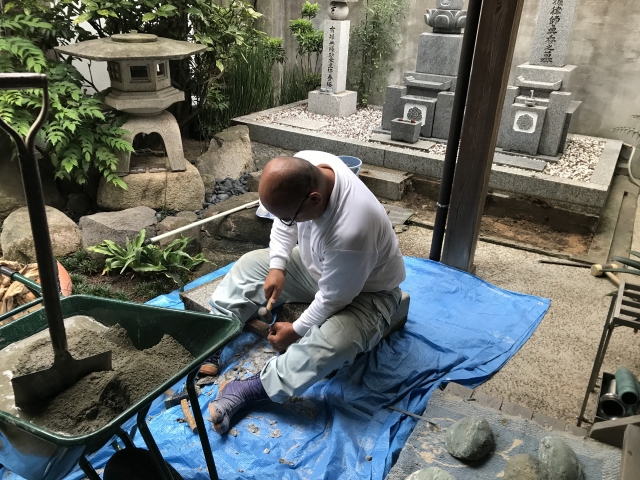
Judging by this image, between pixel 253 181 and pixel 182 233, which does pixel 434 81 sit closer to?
pixel 253 181

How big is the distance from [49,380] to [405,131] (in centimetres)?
610

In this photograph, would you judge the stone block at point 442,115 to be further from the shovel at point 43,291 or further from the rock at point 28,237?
the shovel at point 43,291

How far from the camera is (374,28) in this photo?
9234mm

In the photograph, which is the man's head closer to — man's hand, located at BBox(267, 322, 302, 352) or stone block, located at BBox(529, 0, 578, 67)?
man's hand, located at BBox(267, 322, 302, 352)

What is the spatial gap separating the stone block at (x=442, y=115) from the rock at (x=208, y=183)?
130 inches

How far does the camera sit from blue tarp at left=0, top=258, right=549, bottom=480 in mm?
2375

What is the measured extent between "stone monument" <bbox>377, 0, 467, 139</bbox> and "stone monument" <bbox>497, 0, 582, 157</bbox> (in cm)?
88

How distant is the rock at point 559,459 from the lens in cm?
204

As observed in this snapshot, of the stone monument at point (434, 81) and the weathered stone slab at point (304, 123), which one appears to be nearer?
the stone monument at point (434, 81)

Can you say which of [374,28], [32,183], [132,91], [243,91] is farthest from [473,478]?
[374,28]

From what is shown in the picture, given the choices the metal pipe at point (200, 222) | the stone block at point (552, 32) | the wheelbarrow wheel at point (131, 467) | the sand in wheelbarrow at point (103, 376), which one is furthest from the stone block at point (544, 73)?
the wheelbarrow wheel at point (131, 467)

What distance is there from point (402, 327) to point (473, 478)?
131 centimetres

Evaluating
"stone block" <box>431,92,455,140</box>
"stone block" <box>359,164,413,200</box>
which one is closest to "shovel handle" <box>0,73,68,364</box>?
"stone block" <box>359,164,413,200</box>

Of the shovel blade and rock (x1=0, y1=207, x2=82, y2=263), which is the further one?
rock (x1=0, y1=207, x2=82, y2=263)
